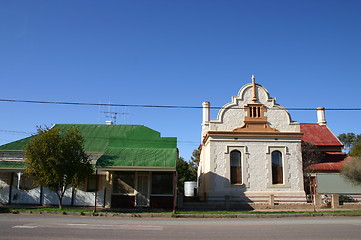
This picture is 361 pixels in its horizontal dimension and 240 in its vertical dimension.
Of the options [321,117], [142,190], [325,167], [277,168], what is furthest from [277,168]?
[142,190]

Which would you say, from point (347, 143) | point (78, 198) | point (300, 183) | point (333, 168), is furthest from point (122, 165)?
point (347, 143)

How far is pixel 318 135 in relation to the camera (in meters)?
30.6

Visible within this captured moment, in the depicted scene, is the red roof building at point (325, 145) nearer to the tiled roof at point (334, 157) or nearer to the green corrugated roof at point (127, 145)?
the tiled roof at point (334, 157)

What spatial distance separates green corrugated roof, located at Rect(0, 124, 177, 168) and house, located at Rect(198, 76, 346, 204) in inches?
149

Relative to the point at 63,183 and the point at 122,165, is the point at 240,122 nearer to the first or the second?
the point at 122,165

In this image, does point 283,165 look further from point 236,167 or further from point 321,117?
point 321,117

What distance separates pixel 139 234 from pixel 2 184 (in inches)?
678

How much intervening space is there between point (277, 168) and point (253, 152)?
219 centimetres

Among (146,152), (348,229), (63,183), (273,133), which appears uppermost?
(273,133)

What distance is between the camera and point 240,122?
2664 centimetres

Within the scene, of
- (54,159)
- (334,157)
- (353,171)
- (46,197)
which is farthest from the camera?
(334,157)

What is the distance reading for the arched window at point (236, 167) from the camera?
25719mm

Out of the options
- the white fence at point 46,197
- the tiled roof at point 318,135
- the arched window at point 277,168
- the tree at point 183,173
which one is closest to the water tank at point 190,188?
the tree at point 183,173

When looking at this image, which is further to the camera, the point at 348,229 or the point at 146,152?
the point at 146,152
